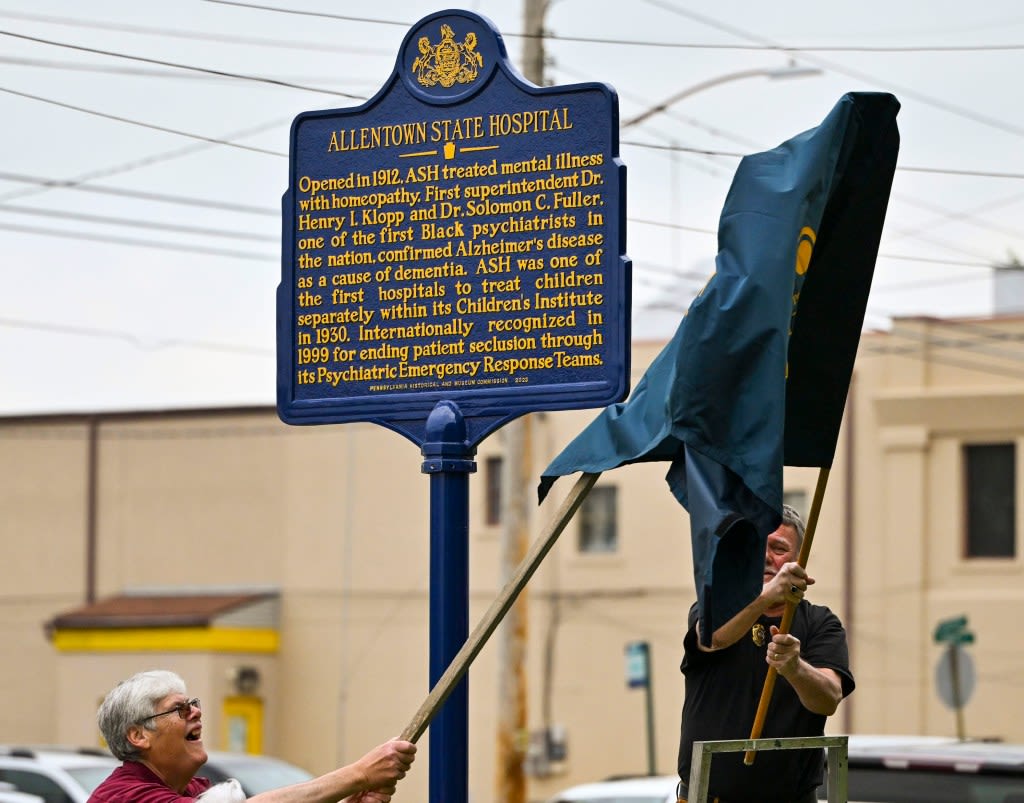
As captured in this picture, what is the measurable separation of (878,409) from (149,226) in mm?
13805

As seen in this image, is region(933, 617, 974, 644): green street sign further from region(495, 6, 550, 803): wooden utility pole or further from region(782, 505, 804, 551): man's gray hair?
region(782, 505, 804, 551): man's gray hair

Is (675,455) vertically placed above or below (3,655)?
above

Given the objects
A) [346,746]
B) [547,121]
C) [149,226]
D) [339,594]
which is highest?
[149,226]

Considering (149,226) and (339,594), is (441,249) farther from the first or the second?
(339,594)

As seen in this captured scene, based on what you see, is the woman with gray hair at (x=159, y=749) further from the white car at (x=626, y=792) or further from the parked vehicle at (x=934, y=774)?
the white car at (x=626, y=792)

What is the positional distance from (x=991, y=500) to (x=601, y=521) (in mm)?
6566

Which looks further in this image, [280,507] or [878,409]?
[280,507]

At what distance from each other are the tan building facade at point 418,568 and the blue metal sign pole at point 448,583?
24.4 m

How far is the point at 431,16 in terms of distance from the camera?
7.89 metres

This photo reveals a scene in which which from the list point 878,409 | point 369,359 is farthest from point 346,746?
point 369,359

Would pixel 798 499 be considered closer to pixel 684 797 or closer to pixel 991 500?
pixel 991 500

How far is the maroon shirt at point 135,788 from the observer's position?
579 centimetres

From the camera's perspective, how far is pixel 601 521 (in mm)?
34406

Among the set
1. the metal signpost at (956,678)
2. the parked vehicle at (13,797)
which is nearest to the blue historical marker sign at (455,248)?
the parked vehicle at (13,797)
